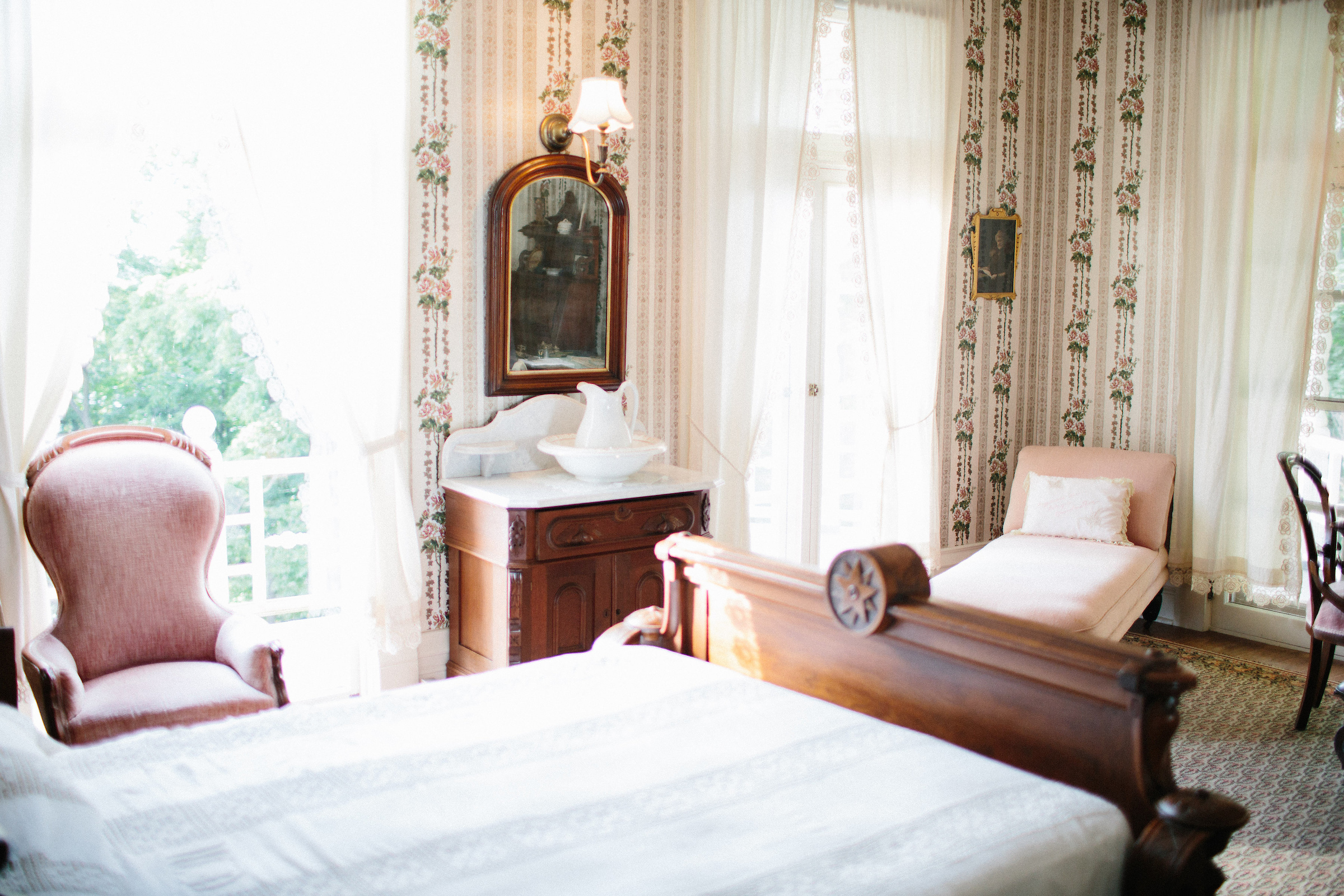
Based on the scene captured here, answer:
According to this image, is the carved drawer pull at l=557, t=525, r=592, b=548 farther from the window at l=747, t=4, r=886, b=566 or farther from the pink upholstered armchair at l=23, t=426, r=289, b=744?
the window at l=747, t=4, r=886, b=566

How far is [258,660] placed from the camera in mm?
2787

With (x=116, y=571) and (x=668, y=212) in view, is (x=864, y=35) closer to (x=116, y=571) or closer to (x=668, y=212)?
(x=668, y=212)

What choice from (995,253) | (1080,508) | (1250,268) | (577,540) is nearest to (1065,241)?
(995,253)

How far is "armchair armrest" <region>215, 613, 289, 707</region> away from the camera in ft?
9.14

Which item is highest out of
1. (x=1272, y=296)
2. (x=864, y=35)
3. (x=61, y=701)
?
(x=864, y=35)

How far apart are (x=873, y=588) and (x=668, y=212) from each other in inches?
92.5

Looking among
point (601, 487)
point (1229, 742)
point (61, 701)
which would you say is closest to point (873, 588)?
point (601, 487)

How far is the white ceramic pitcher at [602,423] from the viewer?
3559 millimetres

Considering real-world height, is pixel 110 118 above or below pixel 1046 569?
above

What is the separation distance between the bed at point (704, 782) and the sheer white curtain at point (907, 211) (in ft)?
8.35

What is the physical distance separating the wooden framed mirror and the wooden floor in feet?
8.98

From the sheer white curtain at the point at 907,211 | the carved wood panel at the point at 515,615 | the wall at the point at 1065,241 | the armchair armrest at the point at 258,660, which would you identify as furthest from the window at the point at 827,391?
the armchair armrest at the point at 258,660

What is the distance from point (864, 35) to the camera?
4477 millimetres

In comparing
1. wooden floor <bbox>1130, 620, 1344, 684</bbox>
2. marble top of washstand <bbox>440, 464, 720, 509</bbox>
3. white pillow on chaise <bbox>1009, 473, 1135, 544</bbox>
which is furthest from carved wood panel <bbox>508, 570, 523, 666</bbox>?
wooden floor <bbox>1130, 620, 1344, 684</bbox>
